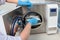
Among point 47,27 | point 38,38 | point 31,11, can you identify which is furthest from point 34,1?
point 38,38

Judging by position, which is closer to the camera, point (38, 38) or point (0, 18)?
point (0, 18)

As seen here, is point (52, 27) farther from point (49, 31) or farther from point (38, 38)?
point (38, 38)

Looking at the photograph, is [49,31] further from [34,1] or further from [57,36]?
[34,1]

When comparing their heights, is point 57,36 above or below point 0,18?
below

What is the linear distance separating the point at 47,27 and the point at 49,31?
0.37ft

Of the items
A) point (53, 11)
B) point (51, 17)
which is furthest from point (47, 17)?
point (53, 11)

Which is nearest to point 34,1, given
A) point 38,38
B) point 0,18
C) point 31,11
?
point 31,11

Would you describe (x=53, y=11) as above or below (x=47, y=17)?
above

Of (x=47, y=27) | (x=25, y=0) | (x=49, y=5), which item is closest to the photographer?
(x=25, y=0)

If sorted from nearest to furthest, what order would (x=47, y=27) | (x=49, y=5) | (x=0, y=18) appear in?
(x=0, y=18)
(x=49, y=5)
(x=47, y=27)

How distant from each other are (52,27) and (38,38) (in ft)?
1.42

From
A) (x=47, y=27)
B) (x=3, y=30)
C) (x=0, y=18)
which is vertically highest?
(x=0, y=18)

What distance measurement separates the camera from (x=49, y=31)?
2.49m

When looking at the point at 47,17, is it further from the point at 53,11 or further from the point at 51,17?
the point at 53,11
